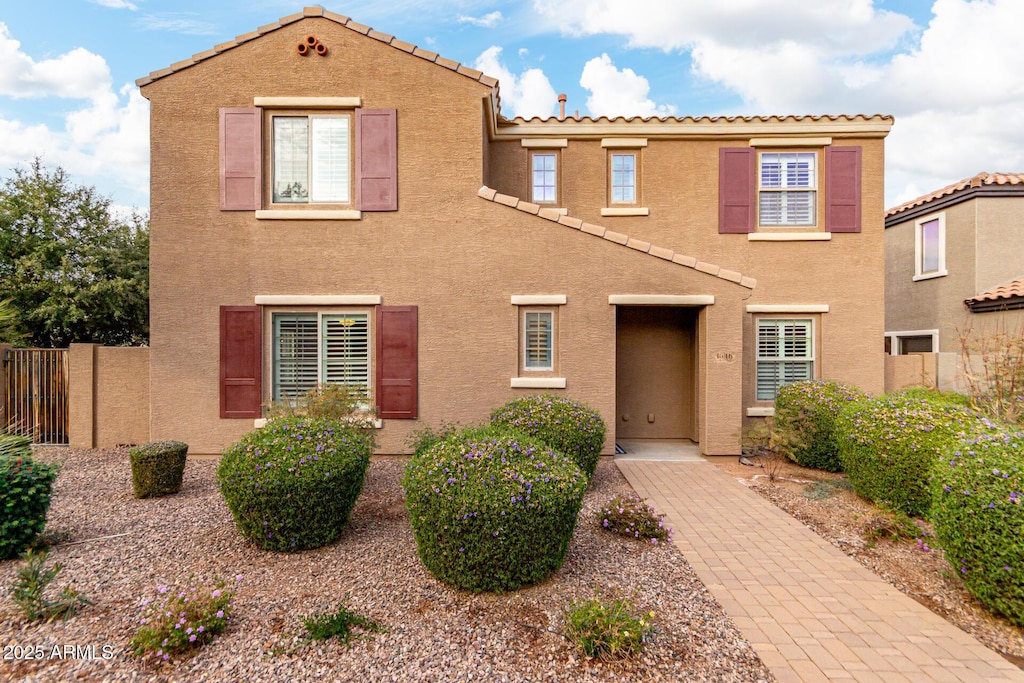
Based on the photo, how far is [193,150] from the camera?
8820mm

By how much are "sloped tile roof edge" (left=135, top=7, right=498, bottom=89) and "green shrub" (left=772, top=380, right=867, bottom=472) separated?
25.1 feet

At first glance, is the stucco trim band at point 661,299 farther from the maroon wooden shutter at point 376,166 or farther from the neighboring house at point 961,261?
the neighboring house at point 961,261

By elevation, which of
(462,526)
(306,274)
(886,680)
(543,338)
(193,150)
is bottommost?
(886,680)

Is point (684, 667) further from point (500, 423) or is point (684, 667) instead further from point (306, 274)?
point (306, 274)

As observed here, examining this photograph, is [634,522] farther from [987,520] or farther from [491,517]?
[987,520]

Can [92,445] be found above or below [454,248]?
below

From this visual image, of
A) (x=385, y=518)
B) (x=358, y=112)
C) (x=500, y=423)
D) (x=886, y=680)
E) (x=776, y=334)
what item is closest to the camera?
(x=886, y=680)

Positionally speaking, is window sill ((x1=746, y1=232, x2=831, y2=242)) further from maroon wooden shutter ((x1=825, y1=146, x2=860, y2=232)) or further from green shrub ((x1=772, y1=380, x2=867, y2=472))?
green shrub ((x1=772, y1=380, x2=867, y2=472))

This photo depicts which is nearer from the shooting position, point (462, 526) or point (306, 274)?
point (462, 526)

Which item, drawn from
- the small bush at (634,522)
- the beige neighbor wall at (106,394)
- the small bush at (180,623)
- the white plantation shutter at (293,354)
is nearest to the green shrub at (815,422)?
the small bush at (634,522)

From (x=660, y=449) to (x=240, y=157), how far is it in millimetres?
9302

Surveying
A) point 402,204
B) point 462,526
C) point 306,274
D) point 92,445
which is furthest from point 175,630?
point 92,445

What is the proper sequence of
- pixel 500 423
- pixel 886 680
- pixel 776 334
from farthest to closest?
pixel 776 334 < pixel 500 423 < pixel 886 680

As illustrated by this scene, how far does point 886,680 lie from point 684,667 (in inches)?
50.7
